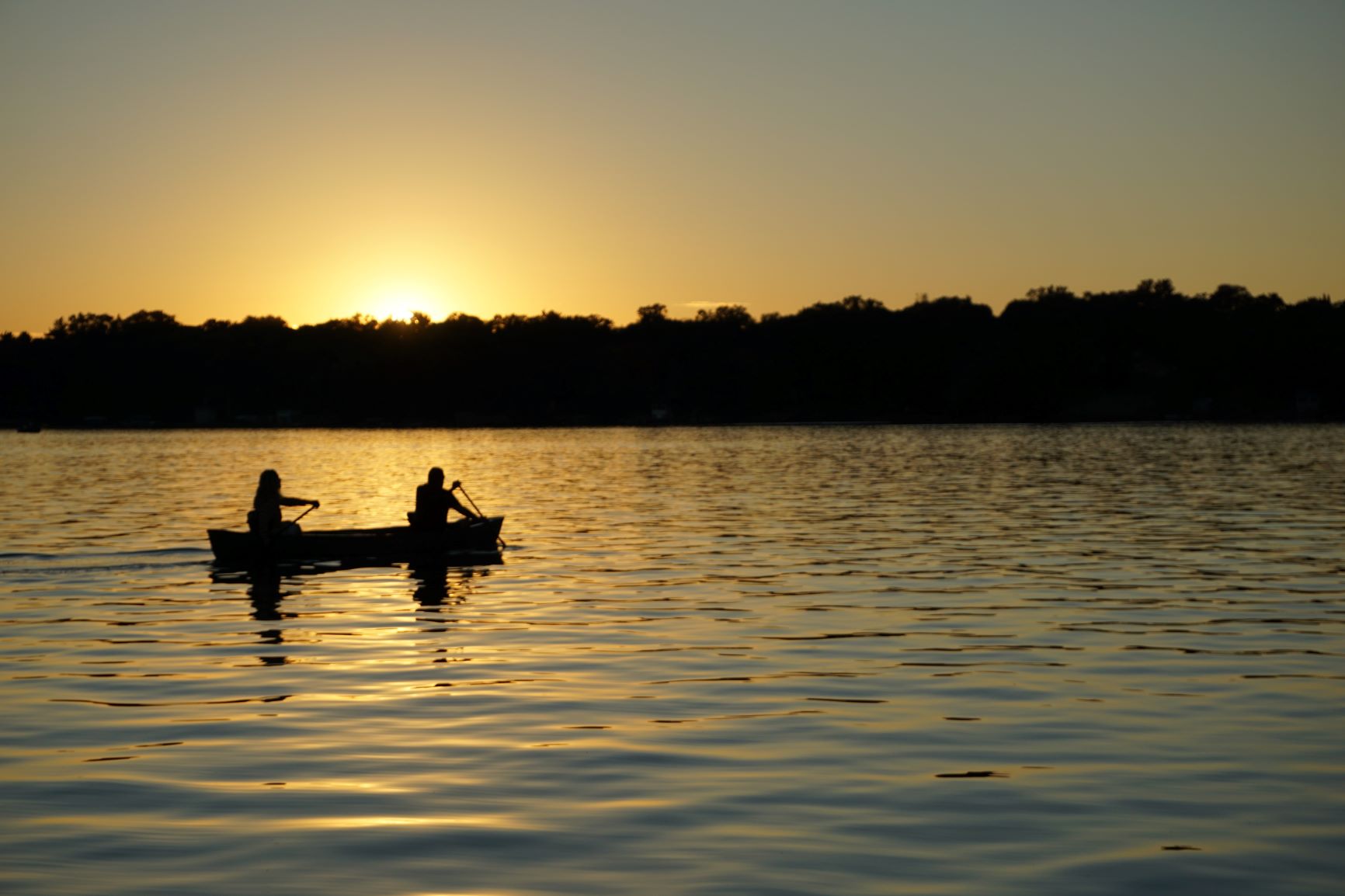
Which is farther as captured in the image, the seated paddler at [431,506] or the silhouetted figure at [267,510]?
the seated paddler at [431,506]

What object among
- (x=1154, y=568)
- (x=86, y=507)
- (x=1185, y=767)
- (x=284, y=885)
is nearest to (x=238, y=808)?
(x=284, y=885)

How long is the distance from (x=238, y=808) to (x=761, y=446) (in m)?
109

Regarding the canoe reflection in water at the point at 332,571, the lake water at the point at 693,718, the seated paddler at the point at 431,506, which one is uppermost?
the seated paddler at the point at 431,506

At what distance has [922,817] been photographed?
10.7 m

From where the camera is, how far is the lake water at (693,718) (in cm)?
977

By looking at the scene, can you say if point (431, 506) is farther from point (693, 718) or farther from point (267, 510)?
point (693, 718)

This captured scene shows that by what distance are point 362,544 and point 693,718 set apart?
704 inches

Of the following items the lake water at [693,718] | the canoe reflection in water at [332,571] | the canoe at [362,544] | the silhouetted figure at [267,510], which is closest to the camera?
the lake water at [693,718]

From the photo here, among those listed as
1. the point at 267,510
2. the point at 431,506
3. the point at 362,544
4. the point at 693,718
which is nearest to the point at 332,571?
the point at 362,544

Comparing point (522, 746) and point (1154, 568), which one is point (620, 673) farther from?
point (1154, 568)

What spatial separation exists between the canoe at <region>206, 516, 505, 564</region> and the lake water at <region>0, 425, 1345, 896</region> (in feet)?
3.11

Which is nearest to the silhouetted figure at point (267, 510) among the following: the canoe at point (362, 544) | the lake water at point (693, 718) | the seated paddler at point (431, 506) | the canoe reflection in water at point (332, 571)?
the canoe at point (362, 544)

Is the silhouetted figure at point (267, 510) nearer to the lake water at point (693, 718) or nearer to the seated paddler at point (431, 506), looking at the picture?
the lake water at point (693, 718)

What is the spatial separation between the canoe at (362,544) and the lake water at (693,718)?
0.95 m
